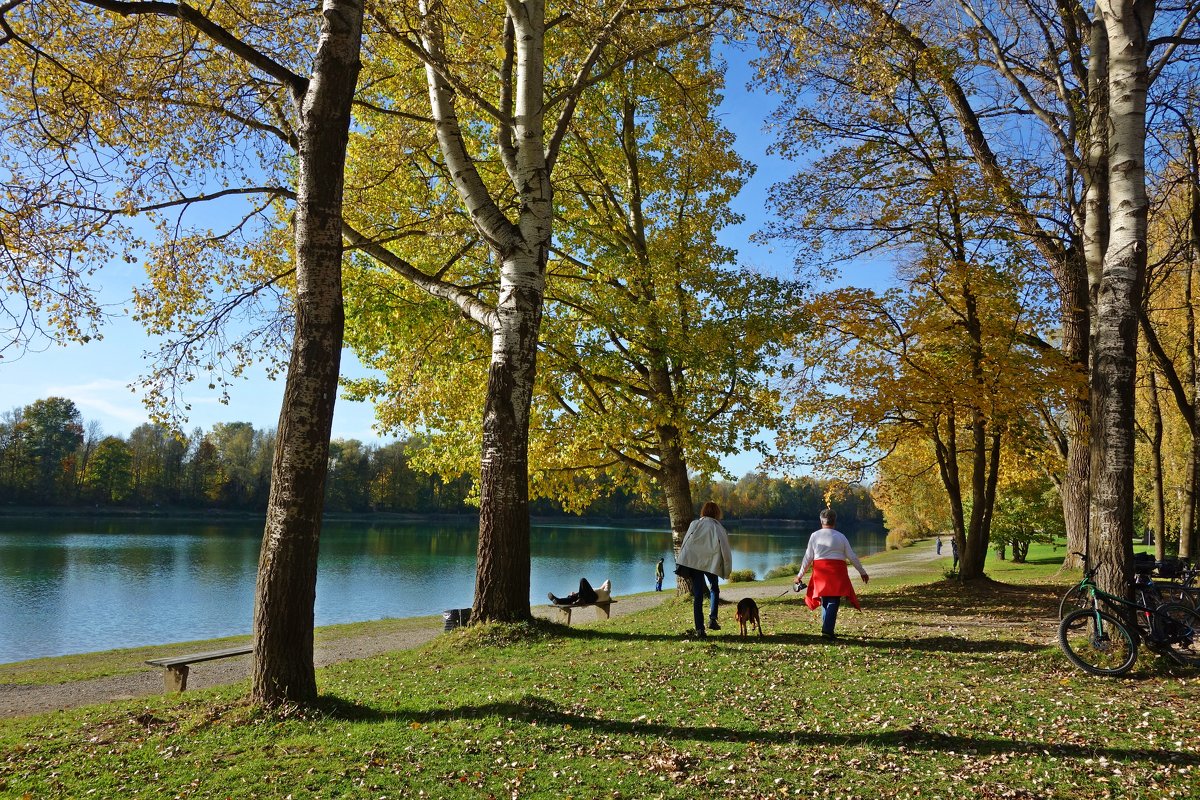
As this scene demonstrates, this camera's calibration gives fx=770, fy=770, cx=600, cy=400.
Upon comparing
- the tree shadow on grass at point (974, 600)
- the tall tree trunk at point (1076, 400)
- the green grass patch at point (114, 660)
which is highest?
the tall tree trunk at point (1076, 400)

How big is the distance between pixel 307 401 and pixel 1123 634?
7.87 m

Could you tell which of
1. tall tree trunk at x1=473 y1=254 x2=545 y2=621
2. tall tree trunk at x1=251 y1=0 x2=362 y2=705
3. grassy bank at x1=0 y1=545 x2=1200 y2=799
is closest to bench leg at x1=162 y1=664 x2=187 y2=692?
grassy bank at x1=0 y1=545 x2=1200 y2=799

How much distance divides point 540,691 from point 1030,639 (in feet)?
20.2

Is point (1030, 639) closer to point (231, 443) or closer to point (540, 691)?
point (540, 691)

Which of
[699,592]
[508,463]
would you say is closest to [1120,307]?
[699,592]

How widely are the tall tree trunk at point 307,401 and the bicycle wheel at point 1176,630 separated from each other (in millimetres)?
7914

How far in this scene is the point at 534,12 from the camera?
10.6m

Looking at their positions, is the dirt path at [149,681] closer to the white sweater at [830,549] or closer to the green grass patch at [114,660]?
the green grass patch at [114,660]

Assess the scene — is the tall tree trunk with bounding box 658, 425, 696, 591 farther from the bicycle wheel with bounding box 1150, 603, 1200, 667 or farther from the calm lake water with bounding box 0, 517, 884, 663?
the calm lake water with bounding box 0, 517, 884, 663

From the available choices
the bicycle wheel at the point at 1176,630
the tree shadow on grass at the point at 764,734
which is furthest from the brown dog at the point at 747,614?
the bicycle wheel at the point at 1176,630

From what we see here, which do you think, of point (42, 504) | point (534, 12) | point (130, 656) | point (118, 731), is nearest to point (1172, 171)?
point (534, 12)

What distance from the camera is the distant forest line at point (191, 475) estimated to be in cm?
8575

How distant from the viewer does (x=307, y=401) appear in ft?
20.5

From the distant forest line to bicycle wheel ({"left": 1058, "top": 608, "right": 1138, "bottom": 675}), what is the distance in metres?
66.7
